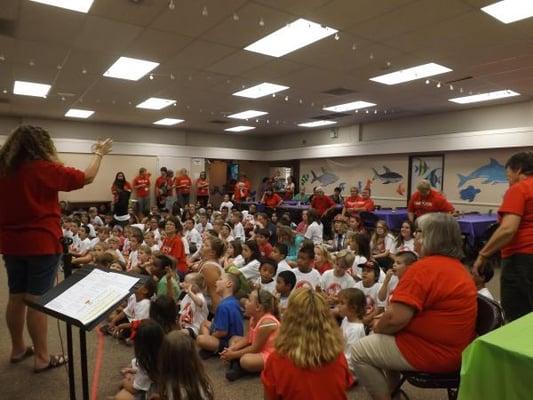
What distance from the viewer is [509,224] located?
7.53ft

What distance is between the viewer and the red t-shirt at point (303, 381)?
1.47m

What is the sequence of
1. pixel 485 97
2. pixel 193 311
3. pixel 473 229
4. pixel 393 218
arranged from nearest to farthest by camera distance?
pixel 193 311 < pixel 473 229 < pixel 485 97 < pixel 393 218

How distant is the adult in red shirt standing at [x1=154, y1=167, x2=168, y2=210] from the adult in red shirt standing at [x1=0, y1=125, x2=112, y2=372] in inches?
362

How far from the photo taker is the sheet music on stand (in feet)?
4.81

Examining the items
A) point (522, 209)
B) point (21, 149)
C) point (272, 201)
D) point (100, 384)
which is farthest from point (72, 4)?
point (272, 201)

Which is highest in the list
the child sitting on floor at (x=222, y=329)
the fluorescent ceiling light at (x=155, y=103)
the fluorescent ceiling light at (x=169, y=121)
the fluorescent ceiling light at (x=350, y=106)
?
the fluorescent ceiling light at (x=155, y=103)

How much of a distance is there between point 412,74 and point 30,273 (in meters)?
5.72

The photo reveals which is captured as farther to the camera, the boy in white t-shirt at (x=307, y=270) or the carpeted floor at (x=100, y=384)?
the boy in white t-shirt at (x=307, y=270)

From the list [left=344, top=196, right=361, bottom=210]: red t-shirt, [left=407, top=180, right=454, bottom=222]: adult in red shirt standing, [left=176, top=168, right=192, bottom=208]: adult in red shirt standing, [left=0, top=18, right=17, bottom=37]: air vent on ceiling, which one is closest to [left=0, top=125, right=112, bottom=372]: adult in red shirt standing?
[left=0, top=18, right=17, bottom=37]: air vent on ceiling

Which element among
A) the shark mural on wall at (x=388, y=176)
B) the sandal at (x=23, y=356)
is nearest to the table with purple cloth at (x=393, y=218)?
the shark mural on wall at (x=388, y=176)

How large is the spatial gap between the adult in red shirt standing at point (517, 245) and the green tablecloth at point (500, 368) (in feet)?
5.31

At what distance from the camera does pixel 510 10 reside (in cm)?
369

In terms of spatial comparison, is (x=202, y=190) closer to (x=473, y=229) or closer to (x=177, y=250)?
(x=177, y=250)

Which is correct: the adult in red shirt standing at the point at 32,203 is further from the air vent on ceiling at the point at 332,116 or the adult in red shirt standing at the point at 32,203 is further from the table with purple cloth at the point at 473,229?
the air vent on ceiling at the point at 332,116
